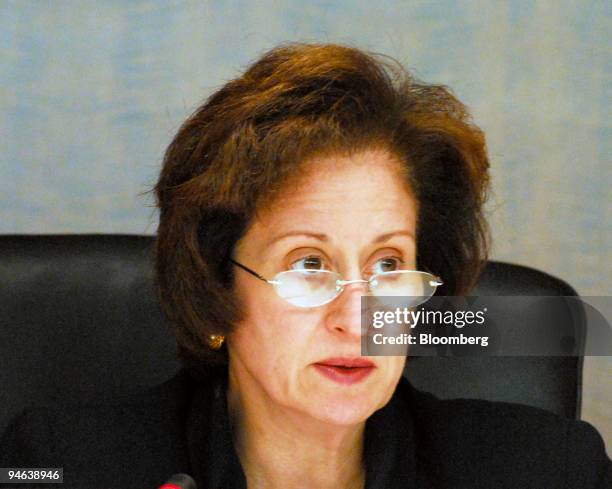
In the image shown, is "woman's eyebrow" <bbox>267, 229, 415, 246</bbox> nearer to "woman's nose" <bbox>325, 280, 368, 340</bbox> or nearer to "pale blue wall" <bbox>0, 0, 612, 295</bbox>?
"woman's nose" <bbox>325, 280, 368, 340</bbox>

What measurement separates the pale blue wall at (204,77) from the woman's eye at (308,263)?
3.51 feet

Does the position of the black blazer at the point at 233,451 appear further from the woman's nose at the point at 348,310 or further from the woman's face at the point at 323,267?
the woman's nose at the point at 348,310

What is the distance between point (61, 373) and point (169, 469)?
35 cm

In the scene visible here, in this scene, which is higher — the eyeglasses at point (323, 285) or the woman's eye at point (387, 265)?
the woman's eye at point (387, 265)

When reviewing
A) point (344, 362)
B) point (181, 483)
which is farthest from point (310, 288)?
point (181, 483)

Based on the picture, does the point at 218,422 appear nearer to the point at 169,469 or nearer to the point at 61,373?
the point at 169,469

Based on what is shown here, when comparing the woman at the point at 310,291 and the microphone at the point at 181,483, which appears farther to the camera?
the woman at the point at 310,291

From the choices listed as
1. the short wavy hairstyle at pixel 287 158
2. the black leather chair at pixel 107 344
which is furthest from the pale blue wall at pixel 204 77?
the short wavy hairstyle at pixel 287 158

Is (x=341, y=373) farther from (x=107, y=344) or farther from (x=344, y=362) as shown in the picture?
(x=107, y=344)

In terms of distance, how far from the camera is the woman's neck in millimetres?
1588

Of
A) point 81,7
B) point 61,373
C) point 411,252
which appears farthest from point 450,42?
point 61,373

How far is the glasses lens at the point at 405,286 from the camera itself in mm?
1511

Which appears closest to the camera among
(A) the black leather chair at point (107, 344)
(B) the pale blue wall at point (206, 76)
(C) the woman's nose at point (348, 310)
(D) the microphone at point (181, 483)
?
(D) the microphone at point (181, 483)

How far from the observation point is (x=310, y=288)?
1.48 meters
